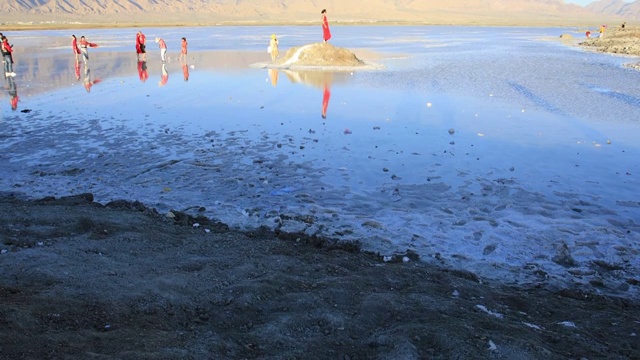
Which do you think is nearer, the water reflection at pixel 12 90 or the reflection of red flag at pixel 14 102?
the reflection of red flag at pixel 14 102

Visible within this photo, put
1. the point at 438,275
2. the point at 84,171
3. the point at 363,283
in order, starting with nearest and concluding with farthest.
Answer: the point at 363,283 → the point at 438,275 → the point at 84,171

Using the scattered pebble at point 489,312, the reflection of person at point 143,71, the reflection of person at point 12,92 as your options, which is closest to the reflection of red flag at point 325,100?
the reflection of person at point 143,71

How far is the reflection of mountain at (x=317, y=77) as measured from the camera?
20750mm

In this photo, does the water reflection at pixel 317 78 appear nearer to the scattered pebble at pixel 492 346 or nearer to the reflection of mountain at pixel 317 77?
the reflection of mountain at pixel 317 77

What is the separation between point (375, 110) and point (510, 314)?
409 inches

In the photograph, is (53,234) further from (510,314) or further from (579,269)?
(579,269)

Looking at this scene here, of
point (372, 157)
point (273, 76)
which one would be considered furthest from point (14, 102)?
point (372, 157)

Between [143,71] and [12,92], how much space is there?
279 inches

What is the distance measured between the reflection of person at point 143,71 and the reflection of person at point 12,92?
14.7 feet

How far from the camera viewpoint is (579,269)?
6.03 m

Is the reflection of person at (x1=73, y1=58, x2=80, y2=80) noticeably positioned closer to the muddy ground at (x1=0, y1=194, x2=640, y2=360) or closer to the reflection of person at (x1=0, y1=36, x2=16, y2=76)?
the reflection of person at (x1=0, y1=36, x2=16, y2=76)

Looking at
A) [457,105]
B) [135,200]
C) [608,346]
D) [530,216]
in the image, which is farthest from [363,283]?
[457,105]

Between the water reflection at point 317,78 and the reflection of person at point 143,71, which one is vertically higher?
the water reflection at point 317,78

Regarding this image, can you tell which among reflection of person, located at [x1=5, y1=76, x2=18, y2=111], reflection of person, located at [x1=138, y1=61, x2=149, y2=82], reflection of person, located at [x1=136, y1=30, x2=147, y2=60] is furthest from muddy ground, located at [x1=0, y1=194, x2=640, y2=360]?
reflection of person, located at [x1=136, y1=30, x2=147, y2=60]
